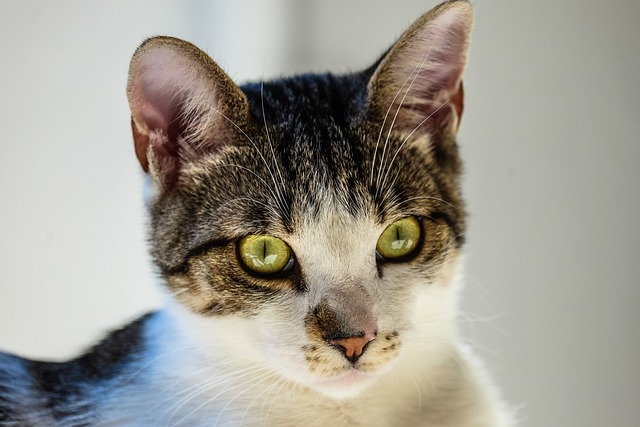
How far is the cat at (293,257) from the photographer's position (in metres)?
1.33

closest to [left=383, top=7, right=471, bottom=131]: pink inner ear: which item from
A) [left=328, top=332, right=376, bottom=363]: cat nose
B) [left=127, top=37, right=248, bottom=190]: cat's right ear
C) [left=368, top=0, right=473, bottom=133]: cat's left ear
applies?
[left=368, top=0, right=473, bottom=133]: cat's left ear

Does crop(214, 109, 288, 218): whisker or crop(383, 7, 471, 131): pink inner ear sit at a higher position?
crop(383, 7, 471, 131): pink inner ear

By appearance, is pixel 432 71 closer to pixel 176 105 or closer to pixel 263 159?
pixel 263 159

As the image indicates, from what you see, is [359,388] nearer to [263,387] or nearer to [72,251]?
[263,387]

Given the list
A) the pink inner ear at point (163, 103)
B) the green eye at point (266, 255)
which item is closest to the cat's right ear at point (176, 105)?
the pink inner ear at point (163, 103)

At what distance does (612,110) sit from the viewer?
1908mm

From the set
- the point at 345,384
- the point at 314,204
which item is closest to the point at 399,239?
the point at 314,204

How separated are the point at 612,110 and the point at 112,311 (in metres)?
1.50

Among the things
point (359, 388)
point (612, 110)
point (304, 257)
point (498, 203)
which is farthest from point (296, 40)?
point (359, 388)

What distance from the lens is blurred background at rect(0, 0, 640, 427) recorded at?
1.89 meters

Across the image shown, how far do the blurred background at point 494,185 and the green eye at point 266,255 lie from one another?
0.54m

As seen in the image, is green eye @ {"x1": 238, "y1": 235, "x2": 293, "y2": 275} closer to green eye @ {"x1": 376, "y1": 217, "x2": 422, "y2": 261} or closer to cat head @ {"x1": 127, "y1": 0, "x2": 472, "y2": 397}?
cat head @ {"x1": 127, "y1": 0, "x2": 472, "y2": 397}

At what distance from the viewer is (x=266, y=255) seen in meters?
1.37

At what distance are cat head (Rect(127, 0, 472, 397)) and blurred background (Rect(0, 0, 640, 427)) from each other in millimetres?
401
